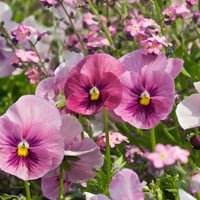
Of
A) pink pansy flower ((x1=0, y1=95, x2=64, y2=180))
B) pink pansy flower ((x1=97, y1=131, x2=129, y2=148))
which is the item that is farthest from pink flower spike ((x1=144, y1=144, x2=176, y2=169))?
pink pansy flower ((x1=97, y1=131, x2=129, y2=148))

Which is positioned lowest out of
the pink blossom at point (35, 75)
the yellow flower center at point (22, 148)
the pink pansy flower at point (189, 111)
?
the pink blossom at point (35, 75)

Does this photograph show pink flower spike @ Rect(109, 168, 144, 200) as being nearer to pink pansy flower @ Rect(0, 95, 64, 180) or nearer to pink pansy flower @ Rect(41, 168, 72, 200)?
pink pansy flower @ Rect(0, 95, 64, 180)

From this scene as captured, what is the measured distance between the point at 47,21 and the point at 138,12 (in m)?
1.27

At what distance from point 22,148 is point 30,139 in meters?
0.02

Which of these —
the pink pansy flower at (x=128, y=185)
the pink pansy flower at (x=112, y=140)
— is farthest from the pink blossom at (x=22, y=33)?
the pink pansy flower at (x=128, y=185)

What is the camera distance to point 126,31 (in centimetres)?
221

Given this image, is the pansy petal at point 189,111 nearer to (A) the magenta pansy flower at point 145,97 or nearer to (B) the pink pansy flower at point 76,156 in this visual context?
(A) the magenta pansy flower at point 145,97

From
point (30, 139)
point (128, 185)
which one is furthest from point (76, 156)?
point (128, 185)

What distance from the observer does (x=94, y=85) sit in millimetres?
1632

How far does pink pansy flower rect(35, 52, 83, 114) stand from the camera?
1674 mm

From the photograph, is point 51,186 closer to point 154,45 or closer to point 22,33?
point 154,45

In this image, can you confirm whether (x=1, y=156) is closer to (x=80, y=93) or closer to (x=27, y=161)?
(x=27, y=161)

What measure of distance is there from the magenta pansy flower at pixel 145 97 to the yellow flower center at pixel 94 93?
0.16ft

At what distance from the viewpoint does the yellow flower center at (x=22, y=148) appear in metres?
1.58
